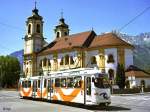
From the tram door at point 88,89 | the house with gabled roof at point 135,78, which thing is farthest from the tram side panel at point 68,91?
the house with gabled roof at point 135,78

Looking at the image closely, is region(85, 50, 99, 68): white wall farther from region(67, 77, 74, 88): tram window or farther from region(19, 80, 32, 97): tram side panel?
region(67, 77, 74, 88): tram window

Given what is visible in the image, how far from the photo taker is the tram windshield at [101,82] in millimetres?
24016

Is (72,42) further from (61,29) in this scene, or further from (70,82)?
(70,82)

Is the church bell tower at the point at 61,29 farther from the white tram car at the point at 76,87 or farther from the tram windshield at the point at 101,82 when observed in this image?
the tram windshield at the point at 101,82

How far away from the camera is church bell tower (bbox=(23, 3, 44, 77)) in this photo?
77.0 m

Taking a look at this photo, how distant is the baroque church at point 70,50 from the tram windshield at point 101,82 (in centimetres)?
3110

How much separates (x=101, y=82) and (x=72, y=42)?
46648 mm

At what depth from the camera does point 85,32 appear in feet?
233

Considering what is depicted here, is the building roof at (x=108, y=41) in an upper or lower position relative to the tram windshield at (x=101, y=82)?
upper

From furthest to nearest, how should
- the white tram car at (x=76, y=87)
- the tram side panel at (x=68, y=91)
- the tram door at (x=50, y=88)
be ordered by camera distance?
the tram door at (x=50, y=88)
the tram side panel at (x=68, y=91)
the white tram car at (x=76, y=87)

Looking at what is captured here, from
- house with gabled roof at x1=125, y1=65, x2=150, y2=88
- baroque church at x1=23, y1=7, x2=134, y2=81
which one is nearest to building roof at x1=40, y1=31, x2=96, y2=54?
baroque church at x1=23, y1=7, x2=134, y2=81

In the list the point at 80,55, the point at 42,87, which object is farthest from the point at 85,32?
the point at 42,87

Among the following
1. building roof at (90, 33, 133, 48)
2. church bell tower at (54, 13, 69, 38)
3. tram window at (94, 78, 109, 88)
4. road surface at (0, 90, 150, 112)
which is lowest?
road surface at (0, 90, 150, 112)

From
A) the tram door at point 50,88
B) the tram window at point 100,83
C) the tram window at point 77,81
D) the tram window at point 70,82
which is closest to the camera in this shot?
the tram window at point 100,83
